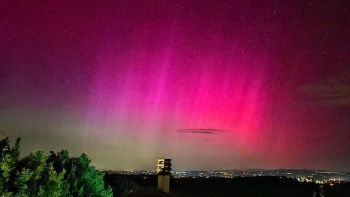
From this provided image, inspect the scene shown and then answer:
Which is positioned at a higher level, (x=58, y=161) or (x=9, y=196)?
(x=58, y=161)

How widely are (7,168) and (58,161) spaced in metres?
1.73

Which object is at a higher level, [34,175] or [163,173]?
[163,173]

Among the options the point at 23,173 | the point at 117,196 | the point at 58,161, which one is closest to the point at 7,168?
the point at 23,173

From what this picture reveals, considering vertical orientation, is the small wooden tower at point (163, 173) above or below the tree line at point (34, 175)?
above

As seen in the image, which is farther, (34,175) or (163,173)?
(163,173)

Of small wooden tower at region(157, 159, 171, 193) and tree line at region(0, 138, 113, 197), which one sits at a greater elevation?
small wooden tower at region(157, 159, 171, 193)

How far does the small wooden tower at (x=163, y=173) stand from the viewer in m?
16.6

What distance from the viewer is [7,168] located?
6.06 meters

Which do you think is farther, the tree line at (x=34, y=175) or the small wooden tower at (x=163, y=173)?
the small wooden tower at (x=163, y=173)

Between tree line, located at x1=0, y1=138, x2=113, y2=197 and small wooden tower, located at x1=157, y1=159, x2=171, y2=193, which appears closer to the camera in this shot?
tree line, located at x1=0, y1=138, x2=113, y2=197

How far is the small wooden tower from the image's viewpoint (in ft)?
54.5

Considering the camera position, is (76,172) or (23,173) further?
(76,172)

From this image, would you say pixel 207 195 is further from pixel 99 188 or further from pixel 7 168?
pixel 7 168

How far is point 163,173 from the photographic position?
17.0 meters
